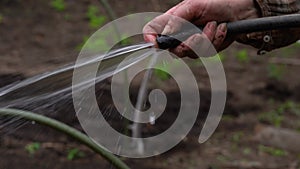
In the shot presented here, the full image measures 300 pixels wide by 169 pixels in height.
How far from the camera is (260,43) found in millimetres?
2285

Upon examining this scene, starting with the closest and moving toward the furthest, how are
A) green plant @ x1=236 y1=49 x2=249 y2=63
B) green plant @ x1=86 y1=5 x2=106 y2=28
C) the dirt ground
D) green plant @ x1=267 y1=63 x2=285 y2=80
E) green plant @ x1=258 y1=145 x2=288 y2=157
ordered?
the dirt ground, green plant @ x1=258 y1=145 x2=288 y2=157, green plant @ x1=267 y1=63 x2=285 y2=80, green plant @ x1=236 y1=49 x2=249 y2=63, green plant @ x1=86 y1=5 x2=106 y2=28

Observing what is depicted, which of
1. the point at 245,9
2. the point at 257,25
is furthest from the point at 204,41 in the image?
the point at 245,9

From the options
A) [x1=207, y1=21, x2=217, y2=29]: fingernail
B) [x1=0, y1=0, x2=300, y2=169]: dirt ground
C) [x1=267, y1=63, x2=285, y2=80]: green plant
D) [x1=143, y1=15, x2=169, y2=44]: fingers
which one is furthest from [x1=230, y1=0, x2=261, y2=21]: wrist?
[x1=267, y1=63, x2=285, y2=80]: green plant

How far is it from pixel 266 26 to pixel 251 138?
284 centimetres

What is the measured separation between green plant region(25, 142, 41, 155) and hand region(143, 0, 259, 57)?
85.1 inches

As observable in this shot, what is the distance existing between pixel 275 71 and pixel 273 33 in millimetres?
3479

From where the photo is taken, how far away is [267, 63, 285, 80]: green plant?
18.4ft

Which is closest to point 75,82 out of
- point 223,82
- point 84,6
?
point 223,82

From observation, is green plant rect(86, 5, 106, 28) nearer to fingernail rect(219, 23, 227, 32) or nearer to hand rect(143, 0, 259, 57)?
hand rect(143, 0, 259, 57)

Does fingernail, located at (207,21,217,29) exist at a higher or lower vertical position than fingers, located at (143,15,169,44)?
lower

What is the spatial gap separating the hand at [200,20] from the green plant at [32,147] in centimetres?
216

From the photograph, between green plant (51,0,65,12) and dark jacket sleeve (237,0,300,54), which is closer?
dark jacket sleeve (237,0,300,54)

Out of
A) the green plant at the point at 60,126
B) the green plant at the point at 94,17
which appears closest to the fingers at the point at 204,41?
the green plant at the point at 60,126

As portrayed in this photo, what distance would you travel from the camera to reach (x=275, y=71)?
18.6 feet
